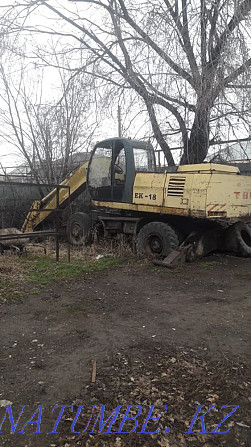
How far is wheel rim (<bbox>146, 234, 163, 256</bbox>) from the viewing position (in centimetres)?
727

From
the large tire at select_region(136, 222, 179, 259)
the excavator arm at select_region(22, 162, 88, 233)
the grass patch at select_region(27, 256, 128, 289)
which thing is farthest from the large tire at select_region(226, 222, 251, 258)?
the excavator arm at select_region(22, 162, 88, 233)

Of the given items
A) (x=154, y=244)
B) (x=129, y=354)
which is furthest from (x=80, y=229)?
(x=129, y=354)

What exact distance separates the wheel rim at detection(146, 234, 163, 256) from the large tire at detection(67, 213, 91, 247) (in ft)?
7.05

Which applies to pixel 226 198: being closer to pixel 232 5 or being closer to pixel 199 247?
pixel 199 247

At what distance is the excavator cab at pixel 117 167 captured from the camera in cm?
778

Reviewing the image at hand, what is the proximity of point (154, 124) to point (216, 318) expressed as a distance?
5.84 meters

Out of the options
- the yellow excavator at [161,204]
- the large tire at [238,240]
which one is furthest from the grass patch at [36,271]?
→ the large tire at [238,240]

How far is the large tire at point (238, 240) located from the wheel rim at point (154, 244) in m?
1.49

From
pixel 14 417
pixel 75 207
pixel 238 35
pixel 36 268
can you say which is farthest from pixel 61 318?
pixel 75 207

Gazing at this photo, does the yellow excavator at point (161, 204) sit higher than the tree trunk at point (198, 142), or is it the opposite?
the tree trunk at point (198, 142)

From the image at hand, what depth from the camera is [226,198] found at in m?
6.38

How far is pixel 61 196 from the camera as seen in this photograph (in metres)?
9.74

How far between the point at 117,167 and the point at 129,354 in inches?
221

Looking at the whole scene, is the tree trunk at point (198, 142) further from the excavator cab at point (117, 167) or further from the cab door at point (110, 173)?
the cab door at point (110, 173)
